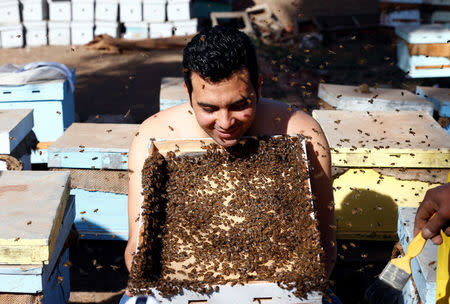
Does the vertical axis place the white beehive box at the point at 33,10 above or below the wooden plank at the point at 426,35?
below

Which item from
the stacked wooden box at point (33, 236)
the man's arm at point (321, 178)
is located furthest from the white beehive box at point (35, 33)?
the man's arm at point (321, 178)

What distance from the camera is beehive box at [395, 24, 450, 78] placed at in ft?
19.7

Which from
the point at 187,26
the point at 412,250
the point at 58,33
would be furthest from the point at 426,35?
the point at 58,33

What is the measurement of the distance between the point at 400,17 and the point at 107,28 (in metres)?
6.81

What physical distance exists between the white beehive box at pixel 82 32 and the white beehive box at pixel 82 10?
12 centimetres

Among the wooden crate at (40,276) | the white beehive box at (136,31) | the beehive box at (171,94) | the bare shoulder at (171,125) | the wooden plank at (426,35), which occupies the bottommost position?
the white beehive box at (136,31)

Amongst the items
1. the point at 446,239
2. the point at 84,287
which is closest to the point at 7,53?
the point at 84,287

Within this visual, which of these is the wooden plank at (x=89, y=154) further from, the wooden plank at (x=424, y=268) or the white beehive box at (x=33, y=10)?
the white beehive box at (x=33, y=10)

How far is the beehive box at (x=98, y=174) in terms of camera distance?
380 cm

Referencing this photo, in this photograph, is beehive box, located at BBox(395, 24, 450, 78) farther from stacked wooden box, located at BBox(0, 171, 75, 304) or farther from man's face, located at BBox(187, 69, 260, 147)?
stacked wooden box, located at BBox(0, 171, 75, 304)

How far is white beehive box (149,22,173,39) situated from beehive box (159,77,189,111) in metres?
6.93

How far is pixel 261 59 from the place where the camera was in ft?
32.2

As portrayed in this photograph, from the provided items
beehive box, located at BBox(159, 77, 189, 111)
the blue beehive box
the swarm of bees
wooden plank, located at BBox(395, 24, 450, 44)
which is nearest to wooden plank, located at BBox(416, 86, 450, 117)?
wooden plank, located at BBox(395, 24, 450, 44)

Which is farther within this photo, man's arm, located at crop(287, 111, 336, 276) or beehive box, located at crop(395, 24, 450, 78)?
beehive box, located at crop(395, 24, 450, 78)
